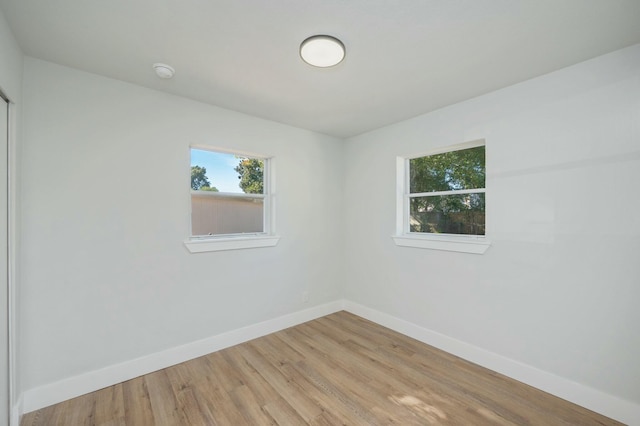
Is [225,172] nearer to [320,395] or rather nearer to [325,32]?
[325,32]

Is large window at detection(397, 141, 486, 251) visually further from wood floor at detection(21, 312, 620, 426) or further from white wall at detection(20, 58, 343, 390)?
white wall at detection(20, 58, 343, 390)

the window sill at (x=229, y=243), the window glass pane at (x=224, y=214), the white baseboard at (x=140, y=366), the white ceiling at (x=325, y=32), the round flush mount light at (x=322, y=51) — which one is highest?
the white ceiling at (x=325, y=32)

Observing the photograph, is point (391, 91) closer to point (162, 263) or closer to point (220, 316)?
point (162, 263)

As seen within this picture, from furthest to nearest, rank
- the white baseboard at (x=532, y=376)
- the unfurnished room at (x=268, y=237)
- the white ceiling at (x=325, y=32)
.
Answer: the white baseboard at (x=532, y=376), the unfurnished room at (x=268, y=237), the white ceiling at (x=325, y=32)

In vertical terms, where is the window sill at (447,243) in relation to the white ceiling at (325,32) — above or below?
below

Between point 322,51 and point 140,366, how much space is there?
9.55 feet

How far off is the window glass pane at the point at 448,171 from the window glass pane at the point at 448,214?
0.12m

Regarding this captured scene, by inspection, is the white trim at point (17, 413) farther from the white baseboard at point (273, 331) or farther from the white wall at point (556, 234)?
the white wall at point (556, 234)

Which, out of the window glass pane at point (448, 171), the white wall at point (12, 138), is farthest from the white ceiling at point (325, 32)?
the window glass pane at point (448, 171)

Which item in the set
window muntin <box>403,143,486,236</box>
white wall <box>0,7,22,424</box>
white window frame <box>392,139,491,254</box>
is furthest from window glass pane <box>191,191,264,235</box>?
window muntin <box>403,143,486,236</box>

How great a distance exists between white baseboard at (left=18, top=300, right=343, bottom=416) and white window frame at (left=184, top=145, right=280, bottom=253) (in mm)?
910

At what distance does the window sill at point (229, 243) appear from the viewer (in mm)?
2627

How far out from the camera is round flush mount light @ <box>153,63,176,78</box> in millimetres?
2016

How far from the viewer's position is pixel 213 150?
287cm
